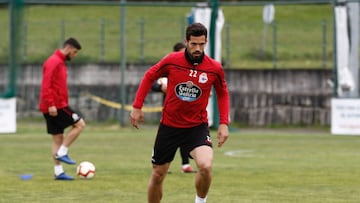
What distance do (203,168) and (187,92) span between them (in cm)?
91

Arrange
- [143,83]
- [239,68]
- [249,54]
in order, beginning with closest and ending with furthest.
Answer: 1. [143,83]
2. [239,68]
3. [249,54]

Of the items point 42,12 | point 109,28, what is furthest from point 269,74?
point 42,12

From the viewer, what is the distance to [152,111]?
3147 cm

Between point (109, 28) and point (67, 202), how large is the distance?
25.1 metres

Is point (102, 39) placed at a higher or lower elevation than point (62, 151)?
higher

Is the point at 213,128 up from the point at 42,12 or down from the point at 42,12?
down

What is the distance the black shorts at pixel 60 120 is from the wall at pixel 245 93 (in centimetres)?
1480

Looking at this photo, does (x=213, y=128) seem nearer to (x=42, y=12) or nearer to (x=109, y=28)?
(x=109, y=28)

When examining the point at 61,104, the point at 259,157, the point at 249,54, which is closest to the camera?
the point at 61,104

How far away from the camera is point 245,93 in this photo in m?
31.1

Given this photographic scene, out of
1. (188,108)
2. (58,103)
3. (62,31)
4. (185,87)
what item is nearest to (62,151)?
(58,103)

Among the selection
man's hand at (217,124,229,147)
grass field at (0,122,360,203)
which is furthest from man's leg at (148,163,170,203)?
grass field at (0,122,360,203)

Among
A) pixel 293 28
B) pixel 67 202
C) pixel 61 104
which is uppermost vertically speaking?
pixel 293 28

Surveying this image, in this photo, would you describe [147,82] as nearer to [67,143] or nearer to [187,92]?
[187,92]
